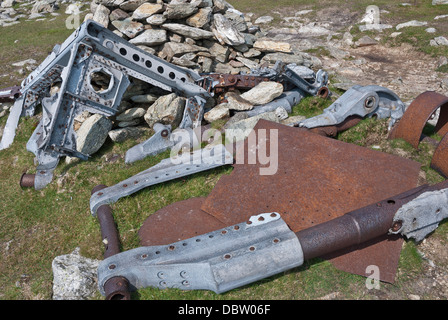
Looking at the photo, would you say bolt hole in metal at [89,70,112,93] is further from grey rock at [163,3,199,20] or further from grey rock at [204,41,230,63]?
grey rock at [204,41,230,63]

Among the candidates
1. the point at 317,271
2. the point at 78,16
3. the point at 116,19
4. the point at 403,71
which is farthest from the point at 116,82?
the point at 78,16

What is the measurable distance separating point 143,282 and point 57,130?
2.30 metres

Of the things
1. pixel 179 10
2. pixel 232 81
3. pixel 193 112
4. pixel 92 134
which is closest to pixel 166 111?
pixel 193 112

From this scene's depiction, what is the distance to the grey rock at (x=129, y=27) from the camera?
18.7 feet

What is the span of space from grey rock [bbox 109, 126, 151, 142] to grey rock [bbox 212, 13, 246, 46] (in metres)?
2.32

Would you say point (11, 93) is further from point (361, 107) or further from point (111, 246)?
point (361, 107)

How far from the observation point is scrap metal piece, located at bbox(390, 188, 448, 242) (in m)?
2.84

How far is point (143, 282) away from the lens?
2760mm

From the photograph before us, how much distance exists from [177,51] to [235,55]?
1347 millimetres

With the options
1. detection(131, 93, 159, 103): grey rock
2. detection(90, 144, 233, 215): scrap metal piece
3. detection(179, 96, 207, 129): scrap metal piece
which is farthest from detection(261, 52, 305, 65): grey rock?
detection(90, 144, 233, 215): scrap metal piece

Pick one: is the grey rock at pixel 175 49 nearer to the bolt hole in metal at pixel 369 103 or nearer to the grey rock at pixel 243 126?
the grey rock at pixel 243 126

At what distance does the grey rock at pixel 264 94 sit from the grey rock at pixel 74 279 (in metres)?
3.43

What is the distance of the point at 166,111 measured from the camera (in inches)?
194
